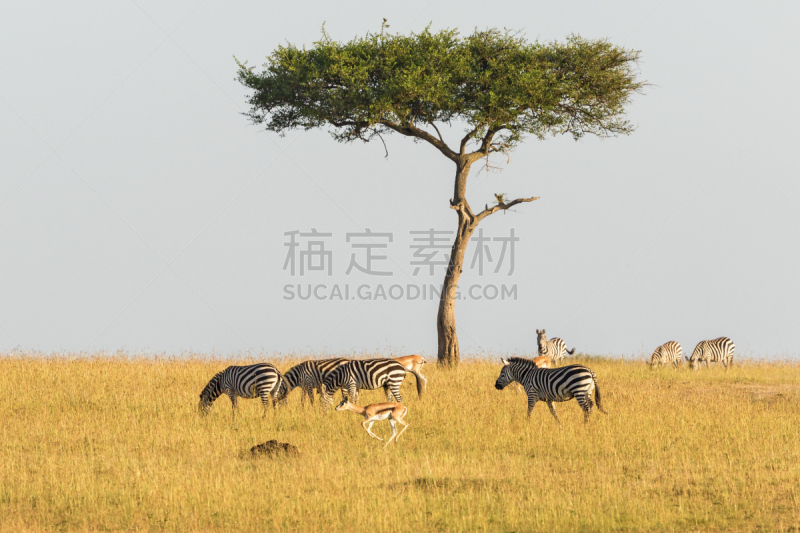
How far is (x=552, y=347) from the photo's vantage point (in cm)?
2670

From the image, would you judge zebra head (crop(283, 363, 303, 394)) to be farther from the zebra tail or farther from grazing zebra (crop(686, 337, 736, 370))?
grazing zebra (crop(686, 337, 736, 370))

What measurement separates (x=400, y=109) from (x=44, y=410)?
13.8 m

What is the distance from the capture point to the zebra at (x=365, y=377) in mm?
16672

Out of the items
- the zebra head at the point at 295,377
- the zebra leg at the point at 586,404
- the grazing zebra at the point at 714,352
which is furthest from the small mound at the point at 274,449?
the grazing zebra at the point at 714,352

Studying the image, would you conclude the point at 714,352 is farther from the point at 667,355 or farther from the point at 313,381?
the point at 313,381

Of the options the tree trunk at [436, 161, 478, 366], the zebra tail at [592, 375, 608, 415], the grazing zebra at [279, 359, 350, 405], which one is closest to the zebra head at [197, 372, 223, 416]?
the grazing zebra at [279, 359, 350, 405]

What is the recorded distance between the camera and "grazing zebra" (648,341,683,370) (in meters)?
26.3

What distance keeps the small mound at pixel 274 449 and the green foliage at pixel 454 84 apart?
14.0 meters

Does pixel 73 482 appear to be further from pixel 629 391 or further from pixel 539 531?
pixel 629 391

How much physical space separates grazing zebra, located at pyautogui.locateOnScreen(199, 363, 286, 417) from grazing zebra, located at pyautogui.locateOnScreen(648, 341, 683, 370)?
1425 cm

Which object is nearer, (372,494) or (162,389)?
(372,494)

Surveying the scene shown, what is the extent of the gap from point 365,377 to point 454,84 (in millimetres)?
12309

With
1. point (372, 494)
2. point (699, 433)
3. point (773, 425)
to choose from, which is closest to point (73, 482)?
point (372, 494)

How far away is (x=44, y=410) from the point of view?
17.1 m
